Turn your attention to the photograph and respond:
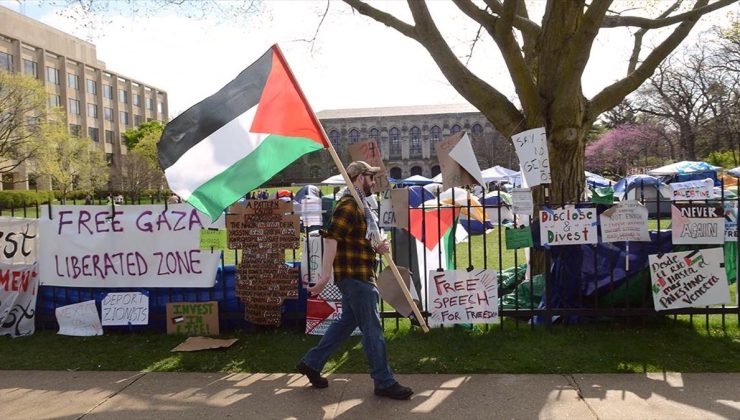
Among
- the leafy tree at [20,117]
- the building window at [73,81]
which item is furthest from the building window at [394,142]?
the leafy tree at [20,117]

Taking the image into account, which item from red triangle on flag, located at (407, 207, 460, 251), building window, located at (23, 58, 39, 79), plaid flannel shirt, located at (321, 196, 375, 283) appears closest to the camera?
plaid flannel shirt, located at (321, 196, 375, 283)

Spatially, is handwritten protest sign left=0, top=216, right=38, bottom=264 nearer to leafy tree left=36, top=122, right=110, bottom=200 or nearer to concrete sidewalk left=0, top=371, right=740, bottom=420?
→ concrete sidewalk left=0, top=371, right=740, bottom=420

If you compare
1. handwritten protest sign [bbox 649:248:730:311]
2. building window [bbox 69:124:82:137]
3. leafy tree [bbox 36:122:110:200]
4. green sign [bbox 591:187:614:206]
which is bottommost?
handwritten protest sign [bbox 649:248:730:311]

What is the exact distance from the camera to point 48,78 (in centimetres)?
6844

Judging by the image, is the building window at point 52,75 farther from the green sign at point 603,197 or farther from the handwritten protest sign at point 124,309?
the green sign at point 603,197

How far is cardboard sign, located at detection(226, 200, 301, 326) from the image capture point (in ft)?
18.7

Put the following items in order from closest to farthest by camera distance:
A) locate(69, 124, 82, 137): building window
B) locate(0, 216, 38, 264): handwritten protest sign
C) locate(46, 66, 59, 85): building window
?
locate(0, 216, 38, 264): handwritten protest sign → locate(46, 66, 59, 85): building window → locate(69, 124, 82, 137): building window

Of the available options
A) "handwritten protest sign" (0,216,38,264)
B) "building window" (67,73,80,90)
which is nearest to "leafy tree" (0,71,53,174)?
"building window" (67,73,80,90)

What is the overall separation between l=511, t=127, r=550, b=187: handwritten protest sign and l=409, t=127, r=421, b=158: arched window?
346 feet

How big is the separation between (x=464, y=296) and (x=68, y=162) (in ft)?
175

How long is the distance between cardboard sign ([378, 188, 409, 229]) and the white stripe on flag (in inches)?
58.8

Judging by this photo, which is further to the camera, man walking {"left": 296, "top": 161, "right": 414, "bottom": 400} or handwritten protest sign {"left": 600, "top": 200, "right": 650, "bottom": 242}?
handwritten protest sign {"left": 600, "top": 200, "right": 650, "bottom": 242}

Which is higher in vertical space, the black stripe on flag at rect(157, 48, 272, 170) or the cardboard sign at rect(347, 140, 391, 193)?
the black stripe on flag at rect(157, 48, 272, 170)

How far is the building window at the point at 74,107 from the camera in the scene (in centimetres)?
7226
